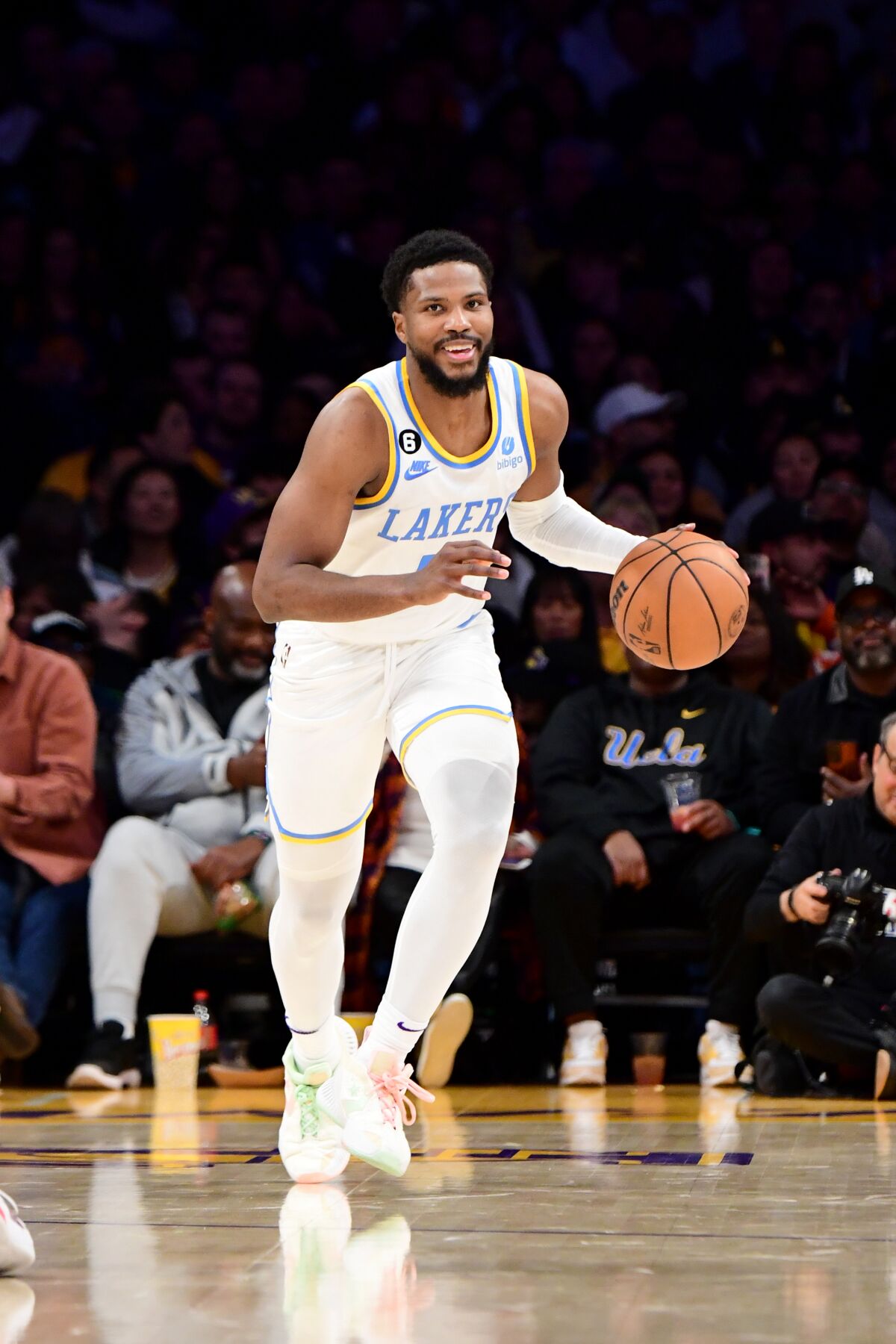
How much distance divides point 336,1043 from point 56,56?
8.11 m

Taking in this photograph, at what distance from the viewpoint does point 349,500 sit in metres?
3.74

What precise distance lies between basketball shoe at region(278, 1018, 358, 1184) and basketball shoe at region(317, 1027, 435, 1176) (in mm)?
53

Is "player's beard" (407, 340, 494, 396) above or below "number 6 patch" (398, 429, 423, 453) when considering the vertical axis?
above

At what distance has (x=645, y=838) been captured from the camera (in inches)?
248

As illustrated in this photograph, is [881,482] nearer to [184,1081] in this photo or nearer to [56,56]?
[184,1081]

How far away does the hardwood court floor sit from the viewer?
243cm

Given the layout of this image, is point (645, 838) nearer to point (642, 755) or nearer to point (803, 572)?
point (642, 755)

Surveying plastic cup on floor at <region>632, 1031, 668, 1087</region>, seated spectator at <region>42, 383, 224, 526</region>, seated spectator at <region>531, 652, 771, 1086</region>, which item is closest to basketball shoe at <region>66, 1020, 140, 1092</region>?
seated spectator at <region>531, 652, 771, 1086</region>

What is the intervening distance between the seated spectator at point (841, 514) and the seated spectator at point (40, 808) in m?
3.21

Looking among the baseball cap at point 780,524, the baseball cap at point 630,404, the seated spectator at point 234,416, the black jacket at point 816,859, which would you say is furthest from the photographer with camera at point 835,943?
the seated spectator at point 234,416

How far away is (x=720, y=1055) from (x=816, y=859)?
725 mm

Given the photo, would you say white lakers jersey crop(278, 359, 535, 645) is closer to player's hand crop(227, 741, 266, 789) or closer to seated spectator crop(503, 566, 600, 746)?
player's hand crop(227, 741, 266, 789)

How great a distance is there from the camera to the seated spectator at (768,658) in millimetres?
6840

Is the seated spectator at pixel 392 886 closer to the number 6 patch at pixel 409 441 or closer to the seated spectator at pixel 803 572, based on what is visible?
the seated spectator at pixel 803 572
